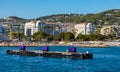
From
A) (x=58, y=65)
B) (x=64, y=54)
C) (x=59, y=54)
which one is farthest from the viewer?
(x=59, y=54)

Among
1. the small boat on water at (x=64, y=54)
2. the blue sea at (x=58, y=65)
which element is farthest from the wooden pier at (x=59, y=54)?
the blue sea at (x=58, y=65)

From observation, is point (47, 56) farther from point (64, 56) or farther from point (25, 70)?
point (25, 70)

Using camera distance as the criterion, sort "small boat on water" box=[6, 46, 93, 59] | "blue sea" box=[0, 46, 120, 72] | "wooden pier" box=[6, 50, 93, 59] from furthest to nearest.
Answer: "small boat on water" box=[6, 46, 93, 59] → "wooden pier" box=[6, 50, 93, 59] → "blue sea" box=[0, 46, 120, 72]

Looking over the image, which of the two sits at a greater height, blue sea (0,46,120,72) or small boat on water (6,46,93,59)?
small boat on water (6,46,93,59)

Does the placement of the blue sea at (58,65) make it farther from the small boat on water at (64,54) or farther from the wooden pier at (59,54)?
the small boat on water at (64,54)

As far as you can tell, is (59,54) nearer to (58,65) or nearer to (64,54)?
(64,54)

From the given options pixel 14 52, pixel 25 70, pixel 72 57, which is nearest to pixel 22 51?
pixel 14 52

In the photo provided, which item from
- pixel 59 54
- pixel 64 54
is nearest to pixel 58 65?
pixel 64 54

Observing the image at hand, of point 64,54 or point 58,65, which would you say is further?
point 64,54

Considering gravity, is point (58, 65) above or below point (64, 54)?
below

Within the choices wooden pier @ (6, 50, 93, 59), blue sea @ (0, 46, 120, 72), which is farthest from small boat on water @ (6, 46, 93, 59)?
blue sea @ (0, 46, 120, 72)

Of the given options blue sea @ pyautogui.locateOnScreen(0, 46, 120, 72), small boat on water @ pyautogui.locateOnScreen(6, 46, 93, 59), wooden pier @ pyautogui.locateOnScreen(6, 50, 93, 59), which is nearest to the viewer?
blue sea @ pyautogui.locateOnScreen(0, 46, 120, 72)

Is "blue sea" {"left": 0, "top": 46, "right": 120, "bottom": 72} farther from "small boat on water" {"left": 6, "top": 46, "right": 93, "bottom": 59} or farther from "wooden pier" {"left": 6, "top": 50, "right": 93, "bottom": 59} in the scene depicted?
"small boat on water" {"left": 6, "top": 46, "right": 93, "bottom": 59}

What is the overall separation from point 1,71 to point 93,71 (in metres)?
10.9
